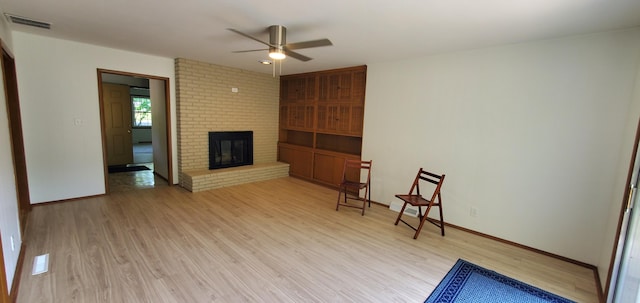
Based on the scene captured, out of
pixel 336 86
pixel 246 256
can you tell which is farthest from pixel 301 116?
pixel 246 256

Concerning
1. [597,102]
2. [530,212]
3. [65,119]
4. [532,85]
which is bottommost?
[530,212]

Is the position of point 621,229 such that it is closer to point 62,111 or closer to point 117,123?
point 62,111

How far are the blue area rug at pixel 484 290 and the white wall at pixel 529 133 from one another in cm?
89

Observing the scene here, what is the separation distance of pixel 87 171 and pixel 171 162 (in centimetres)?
117

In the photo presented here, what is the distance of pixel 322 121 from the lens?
531 cm

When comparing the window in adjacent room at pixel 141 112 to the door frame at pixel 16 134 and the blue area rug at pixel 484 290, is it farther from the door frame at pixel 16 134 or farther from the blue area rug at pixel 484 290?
the blue area rug at pixel 484 290

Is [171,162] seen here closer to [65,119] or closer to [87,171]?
[87,171]

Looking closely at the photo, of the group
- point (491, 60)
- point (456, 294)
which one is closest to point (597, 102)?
point (491, 60)

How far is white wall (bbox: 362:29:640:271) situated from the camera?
8.38ft

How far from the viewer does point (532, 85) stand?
2904 mm

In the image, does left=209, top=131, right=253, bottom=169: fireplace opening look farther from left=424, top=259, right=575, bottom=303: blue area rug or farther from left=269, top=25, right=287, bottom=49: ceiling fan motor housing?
left=424, top=259, right=575, bottom=303: blue area rug

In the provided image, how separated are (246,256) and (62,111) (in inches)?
135

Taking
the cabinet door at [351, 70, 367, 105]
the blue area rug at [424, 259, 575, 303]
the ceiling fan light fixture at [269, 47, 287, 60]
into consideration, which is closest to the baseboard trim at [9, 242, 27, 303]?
the ceiling fan light fixture at [269, 47, 287, 60]

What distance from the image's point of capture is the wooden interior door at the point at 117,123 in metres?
6.09
